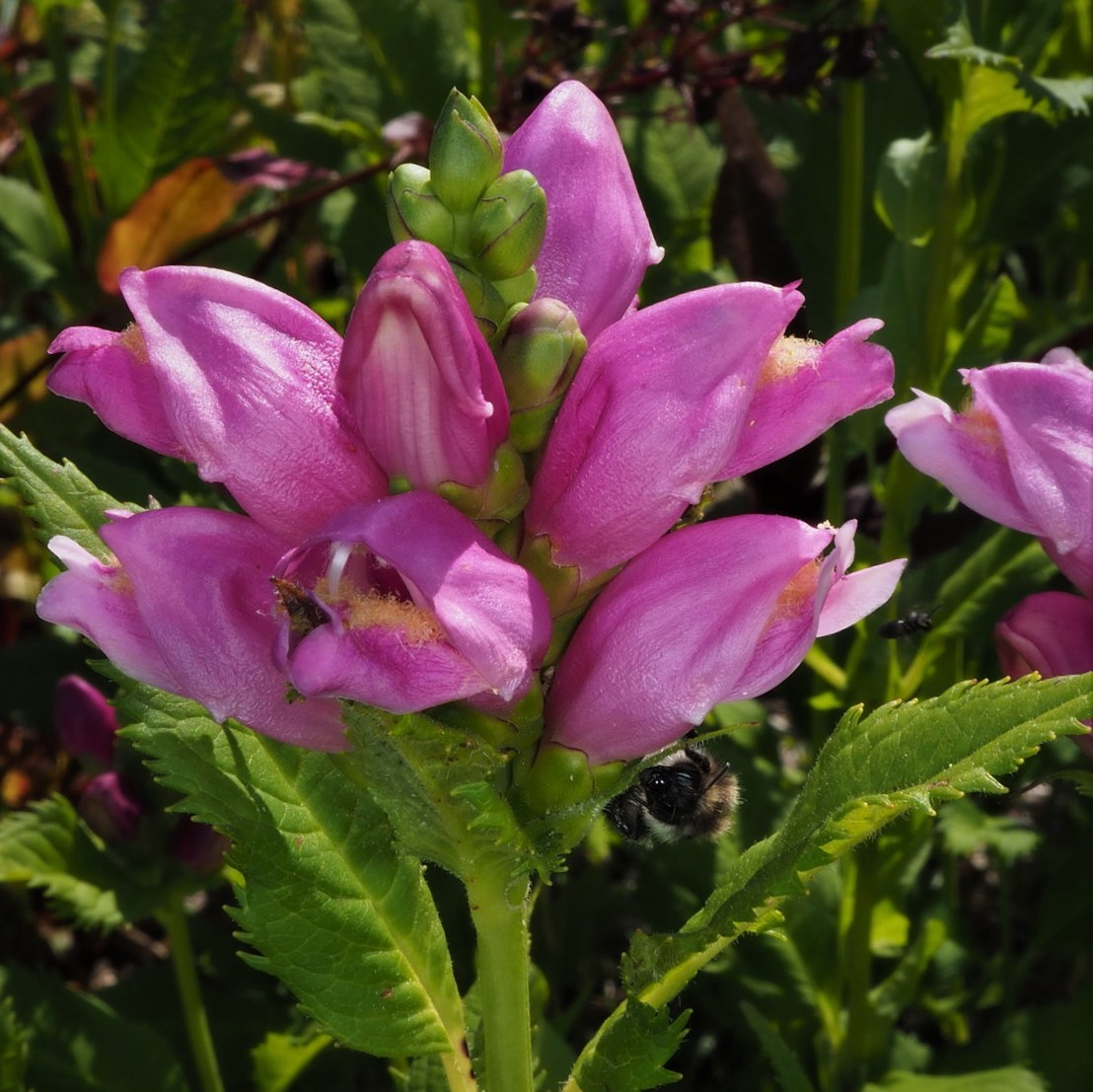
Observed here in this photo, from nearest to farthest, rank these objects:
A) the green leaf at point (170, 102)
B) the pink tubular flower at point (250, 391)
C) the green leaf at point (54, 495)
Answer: the pink tubular flower at point (250, 391)
the green leaf at point (54, 495)
the green leaf at point (170, 102)

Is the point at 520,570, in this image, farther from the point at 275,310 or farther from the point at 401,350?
the point at 275,310

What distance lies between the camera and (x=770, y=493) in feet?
8.68

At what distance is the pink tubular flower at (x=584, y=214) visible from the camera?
1.22 m

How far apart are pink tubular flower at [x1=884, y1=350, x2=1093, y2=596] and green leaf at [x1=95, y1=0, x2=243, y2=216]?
7.21 feet

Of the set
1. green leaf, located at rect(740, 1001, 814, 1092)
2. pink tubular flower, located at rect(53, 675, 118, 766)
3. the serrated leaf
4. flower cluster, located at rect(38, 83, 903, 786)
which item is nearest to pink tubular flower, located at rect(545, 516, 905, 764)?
flower cluster, located at rect(38, 83, 903, 786)

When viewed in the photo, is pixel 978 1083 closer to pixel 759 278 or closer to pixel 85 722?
pixel 759 278

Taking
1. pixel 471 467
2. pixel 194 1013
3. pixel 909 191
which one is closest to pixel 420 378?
pixel 471 467

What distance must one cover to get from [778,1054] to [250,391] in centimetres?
125

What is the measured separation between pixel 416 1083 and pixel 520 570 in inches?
34.7

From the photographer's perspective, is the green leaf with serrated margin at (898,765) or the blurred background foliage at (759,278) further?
the blurred background foliage at (759,278)

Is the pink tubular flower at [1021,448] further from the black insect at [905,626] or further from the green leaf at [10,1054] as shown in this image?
the green leaf at [10,1054]

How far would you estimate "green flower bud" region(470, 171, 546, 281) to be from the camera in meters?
1.10

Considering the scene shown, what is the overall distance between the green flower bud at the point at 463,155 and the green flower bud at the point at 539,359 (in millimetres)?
99

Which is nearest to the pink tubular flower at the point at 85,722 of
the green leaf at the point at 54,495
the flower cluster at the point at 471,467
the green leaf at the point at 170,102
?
the green leaf at the point at 54,495
